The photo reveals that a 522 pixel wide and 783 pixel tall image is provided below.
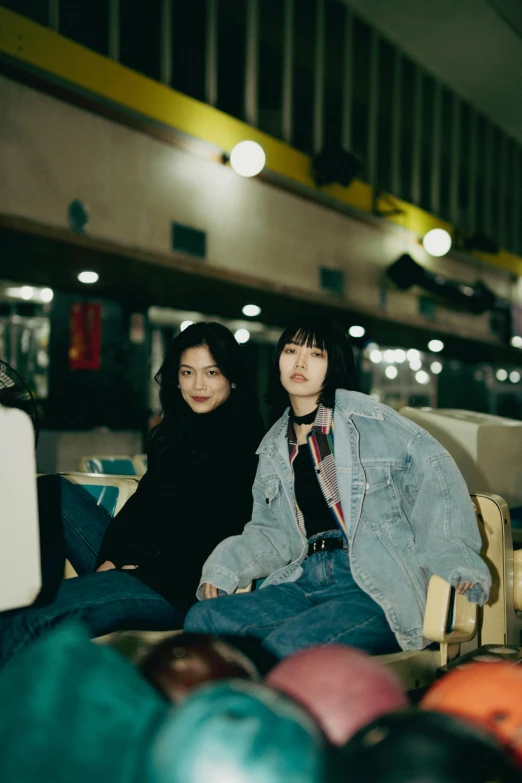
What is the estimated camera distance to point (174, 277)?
9.07 m

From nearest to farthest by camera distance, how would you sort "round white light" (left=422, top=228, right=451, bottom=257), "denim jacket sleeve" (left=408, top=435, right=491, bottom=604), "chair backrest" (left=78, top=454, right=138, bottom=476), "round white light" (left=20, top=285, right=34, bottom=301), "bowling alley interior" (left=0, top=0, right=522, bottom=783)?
"bowling alley interior" (left=0, top=0, right=522, bottom=783), "denim jacket sleeve" (left=408, top=435, right=491, bottom=604), "chair backrest" (left=78, top=454, right=138, bottom=476), "round white light" (left=20, top=285, right=34, bottom=301), "round white light" (left=422, top=228, right=451, bottom=257)

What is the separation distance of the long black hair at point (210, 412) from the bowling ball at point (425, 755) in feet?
5.98

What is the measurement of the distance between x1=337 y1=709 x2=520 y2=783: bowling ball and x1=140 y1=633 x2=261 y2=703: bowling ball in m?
0.35

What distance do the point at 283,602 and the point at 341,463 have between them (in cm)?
52

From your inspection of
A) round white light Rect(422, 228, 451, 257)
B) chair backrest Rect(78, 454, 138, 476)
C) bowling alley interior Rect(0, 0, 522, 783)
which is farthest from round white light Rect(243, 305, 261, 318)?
chair backrest Rect(78, 454, 138, 476)

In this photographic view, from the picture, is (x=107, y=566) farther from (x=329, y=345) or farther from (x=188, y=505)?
(x=329, y=345)

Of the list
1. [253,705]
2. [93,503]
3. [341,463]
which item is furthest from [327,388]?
[253,705]

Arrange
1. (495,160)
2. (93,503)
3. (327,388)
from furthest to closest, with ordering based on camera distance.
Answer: (495,160)
(93,503)
(327,388)

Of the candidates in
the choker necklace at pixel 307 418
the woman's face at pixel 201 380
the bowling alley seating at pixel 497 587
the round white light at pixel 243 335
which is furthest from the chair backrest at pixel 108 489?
the round white light at pixel 243 335

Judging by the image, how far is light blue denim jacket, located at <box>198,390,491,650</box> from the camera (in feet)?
7.68

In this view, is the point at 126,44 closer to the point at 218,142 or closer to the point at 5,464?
the point at 218,142

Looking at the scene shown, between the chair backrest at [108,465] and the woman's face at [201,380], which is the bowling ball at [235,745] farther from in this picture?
the chair backrest at [108,465]

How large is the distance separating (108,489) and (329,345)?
1.42 metres

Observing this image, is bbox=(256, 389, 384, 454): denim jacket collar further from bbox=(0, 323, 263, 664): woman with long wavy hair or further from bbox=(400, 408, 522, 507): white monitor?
bbox=(400, 408, 522, 507): white monitor
